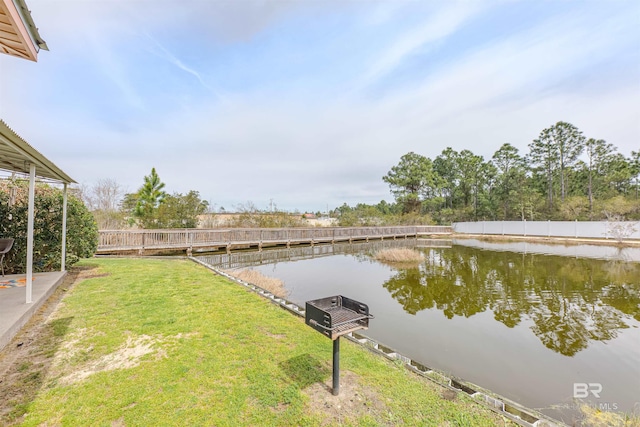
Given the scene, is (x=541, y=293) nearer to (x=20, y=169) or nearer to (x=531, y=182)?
(x=20, y=169)

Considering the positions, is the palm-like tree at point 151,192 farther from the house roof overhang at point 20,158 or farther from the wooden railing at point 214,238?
the house roof overhang at point 20,158

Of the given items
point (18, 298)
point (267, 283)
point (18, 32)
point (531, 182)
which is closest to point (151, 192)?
point (267, 283)

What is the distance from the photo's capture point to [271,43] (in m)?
10.7

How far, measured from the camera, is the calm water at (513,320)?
11.7ft

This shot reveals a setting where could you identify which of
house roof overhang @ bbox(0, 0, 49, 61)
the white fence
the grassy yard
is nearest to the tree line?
the grassy yard

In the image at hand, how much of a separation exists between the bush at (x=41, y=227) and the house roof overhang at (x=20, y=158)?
3.37 feet

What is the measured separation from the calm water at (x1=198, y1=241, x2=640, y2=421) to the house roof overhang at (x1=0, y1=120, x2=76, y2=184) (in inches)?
225

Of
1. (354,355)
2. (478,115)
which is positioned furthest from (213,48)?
(478,115)

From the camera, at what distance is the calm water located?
3.56 meters

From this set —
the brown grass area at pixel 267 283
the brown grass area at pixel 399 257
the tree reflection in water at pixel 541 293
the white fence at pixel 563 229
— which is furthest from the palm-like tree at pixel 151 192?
the white fence at pixel 563 229

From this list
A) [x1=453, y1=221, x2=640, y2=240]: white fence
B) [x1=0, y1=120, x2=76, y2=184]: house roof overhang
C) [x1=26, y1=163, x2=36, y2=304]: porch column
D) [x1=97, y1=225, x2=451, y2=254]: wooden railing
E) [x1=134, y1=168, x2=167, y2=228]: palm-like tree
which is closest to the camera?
[x1=0, y1=120, x2=76, y2=184]: house roof overhang

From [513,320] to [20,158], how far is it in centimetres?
1012

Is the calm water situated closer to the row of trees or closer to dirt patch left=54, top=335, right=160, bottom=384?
dirt patch left=54, top=335, right=160, bottom=384

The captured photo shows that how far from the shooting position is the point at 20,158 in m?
4.07
